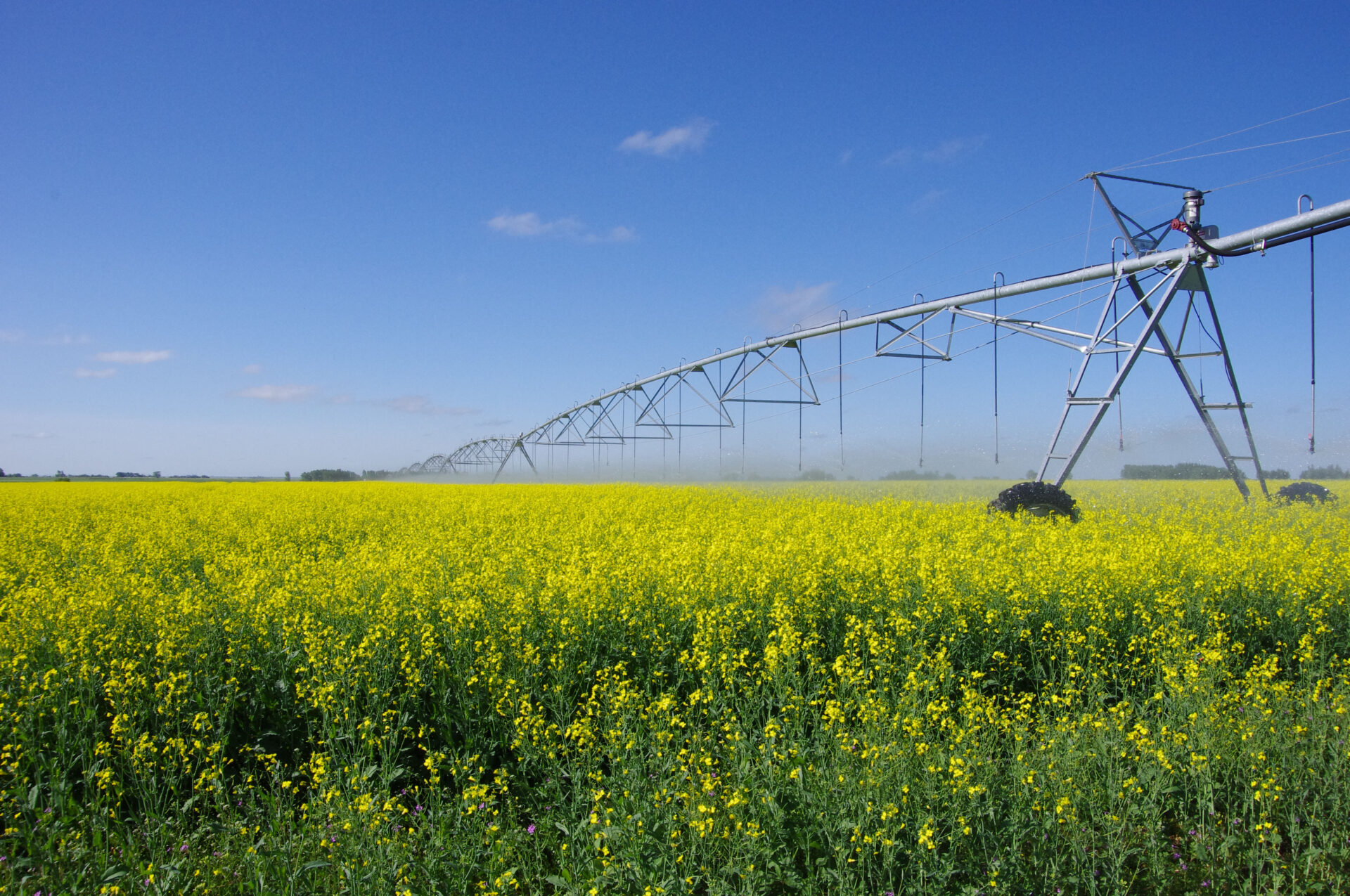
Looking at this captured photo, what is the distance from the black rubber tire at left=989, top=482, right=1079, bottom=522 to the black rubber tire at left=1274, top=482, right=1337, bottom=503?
6.87 meters

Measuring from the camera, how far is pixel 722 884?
2.69 m

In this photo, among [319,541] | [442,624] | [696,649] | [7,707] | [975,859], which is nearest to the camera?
[975,859]

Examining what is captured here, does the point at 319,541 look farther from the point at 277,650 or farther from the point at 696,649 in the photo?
the point at 696,649

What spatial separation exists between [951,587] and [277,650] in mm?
5500

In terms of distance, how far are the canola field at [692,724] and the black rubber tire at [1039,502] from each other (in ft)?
12.3

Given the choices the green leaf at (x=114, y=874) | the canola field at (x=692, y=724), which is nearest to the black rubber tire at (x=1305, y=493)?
the canola field at (x=692, y=724)

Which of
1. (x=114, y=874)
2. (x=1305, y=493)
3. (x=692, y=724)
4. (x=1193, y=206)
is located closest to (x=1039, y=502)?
(x=1193, y=206)

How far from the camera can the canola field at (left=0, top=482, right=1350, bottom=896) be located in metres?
3.07

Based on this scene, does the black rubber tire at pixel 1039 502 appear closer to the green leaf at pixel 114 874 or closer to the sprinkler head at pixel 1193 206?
the sprinkler head at pixel 1193 206

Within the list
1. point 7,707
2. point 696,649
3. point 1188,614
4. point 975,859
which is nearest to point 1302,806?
point 975,859

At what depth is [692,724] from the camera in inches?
171

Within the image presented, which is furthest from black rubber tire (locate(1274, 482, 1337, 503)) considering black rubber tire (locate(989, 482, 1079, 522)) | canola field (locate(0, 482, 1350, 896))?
canola field (locate(0, 482, 1350, 896))

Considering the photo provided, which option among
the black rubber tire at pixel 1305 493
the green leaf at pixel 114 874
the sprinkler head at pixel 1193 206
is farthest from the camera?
the black rubber tire at pixel 1305 493

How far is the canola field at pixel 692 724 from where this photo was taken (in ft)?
10.1
